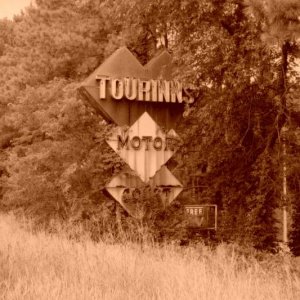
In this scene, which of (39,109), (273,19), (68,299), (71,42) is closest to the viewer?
(68,299)

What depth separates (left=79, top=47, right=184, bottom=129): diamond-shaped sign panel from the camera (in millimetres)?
12609

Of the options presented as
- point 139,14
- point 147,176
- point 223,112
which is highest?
point 139,14

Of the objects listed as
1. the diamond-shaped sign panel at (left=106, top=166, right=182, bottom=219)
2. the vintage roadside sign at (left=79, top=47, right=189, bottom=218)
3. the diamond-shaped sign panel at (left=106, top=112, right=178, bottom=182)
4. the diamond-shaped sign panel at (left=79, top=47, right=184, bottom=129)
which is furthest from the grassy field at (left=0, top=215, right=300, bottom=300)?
the diamond-shaped sign panel at (left=79, top=47, right=184, bottom=129)

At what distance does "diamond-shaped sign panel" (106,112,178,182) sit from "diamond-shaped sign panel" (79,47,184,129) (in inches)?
10.0

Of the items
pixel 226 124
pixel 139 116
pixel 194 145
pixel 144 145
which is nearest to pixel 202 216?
pixel 194 145

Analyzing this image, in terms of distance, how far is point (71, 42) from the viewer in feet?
63.0

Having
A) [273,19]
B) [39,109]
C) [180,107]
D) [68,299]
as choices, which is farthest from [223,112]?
[39,109]

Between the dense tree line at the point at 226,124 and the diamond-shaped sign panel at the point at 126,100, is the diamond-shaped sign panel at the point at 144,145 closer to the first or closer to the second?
the diamond-shaped sign panel at the point at 126,100

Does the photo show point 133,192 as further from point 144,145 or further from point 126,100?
point 126,100

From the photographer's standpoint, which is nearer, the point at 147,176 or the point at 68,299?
the point at 68,299

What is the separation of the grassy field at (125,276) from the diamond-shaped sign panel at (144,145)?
9.45 ft

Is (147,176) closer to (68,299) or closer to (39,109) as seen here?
(68,299)

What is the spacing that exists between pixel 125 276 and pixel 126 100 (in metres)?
5.88

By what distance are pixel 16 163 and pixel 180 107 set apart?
8.87 metres
